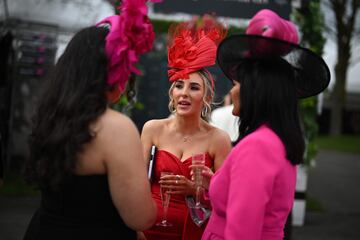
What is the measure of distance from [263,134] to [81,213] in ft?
2.46

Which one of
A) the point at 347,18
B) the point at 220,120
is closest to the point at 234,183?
the point at 220,120

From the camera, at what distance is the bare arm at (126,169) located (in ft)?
6.73

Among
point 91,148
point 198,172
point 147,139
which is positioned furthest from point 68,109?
point 147,139

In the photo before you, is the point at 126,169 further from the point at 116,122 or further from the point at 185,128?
the point at 185,128

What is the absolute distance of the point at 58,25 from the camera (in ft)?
29.0

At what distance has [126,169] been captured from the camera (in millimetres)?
2064

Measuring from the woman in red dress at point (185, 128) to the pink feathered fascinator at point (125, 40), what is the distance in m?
0.94

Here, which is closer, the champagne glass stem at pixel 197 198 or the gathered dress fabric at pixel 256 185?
the gathered dress fabric at pixel 256 185

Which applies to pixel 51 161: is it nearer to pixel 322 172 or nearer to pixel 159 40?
pixel 159 40

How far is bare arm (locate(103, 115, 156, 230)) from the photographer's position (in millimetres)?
2051

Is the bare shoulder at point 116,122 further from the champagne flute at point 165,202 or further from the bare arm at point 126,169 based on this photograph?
the champagne flute at point 165,202

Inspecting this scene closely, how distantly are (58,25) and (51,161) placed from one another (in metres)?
7.06

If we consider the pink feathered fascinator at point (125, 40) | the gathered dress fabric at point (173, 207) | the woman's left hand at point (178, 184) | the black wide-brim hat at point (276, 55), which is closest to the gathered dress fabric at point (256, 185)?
the black wide-brim hat at point (276, 55)

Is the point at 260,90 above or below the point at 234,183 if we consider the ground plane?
above
